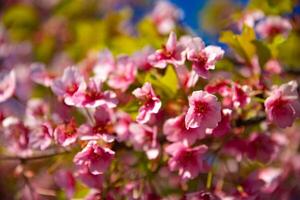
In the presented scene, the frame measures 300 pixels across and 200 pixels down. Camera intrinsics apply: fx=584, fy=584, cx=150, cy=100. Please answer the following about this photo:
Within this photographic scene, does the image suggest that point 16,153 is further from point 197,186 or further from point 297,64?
point 297,64

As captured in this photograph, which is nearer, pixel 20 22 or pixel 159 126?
pixel 159 126

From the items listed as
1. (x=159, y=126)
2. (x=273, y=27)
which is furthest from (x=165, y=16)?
(x=159, y=126)

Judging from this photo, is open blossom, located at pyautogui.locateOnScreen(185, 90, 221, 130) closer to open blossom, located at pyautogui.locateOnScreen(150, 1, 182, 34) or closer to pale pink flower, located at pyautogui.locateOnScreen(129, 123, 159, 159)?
pale pink flower, located at pyautogui.locateOnScreen(129, 123, 159, 159)

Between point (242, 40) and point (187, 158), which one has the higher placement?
point (242, 40)

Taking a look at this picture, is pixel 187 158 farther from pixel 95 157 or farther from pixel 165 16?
pixel 165 16

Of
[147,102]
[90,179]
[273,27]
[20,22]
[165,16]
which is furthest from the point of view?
[20,22]

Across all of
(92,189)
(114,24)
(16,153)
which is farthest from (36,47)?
(92,189)

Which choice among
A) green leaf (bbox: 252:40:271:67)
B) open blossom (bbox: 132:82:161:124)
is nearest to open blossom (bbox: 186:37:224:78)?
open blossom (bbox: 132:82:161:124)
